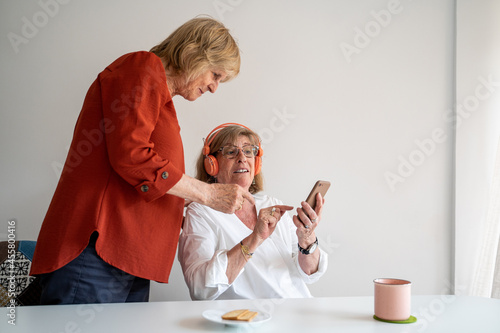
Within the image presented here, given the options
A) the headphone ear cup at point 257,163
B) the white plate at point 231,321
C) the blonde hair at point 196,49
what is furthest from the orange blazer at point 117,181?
the headphone ear cup at point 257,163

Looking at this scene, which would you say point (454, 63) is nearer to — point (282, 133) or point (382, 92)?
point (382, 92)

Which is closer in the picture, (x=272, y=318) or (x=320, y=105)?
(x=272, y=318)

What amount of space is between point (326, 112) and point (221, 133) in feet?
2.52

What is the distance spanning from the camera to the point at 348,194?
2.49 metres

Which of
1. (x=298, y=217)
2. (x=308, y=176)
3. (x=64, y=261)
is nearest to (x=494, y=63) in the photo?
(x=308, y=176)

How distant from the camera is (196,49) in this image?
141 cm

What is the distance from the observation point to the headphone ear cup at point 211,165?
6.35 feet

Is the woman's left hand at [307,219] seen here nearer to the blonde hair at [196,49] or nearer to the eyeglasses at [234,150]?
the eyeglasses at [234,150]

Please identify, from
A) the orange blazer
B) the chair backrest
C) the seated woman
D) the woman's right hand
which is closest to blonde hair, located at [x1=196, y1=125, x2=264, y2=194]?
the seated woman

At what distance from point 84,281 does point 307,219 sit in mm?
819

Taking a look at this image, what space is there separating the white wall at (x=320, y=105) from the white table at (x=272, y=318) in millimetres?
1108

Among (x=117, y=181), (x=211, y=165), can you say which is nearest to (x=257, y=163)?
(x=211, y=165)

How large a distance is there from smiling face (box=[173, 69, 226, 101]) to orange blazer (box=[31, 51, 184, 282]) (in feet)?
0.57

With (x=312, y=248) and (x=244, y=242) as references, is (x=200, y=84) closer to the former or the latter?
(x=244, y=242)
